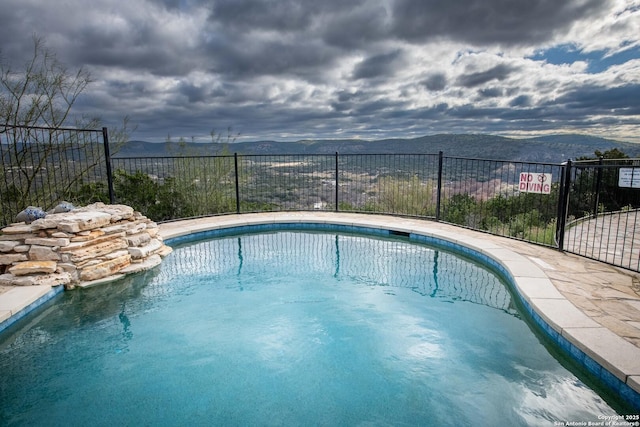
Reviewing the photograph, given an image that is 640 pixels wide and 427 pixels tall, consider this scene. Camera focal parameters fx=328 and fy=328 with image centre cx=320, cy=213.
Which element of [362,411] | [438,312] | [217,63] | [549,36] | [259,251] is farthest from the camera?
[217,63]

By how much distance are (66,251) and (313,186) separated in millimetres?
5871

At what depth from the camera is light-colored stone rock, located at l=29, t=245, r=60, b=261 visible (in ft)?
12.8

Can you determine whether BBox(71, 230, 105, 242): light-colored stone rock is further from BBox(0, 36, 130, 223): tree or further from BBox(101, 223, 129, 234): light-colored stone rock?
BBox(0, 36, 130, 223): tree

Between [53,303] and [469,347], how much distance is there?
4.32 metres

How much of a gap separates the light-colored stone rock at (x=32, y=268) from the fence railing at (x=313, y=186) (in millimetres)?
1964

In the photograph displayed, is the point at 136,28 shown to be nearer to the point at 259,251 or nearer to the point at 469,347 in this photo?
the point at 259,251

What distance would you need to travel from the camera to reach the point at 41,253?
3.90 meters

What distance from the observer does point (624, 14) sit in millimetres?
5230

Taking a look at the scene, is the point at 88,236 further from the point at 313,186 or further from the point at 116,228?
the point at 313,186

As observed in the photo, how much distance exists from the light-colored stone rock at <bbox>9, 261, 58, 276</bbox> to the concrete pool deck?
0.25 meters

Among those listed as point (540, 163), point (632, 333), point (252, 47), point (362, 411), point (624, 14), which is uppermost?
point (252, 47)

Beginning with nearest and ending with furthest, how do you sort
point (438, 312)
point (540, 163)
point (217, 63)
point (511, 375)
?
point (511, 375) < point (438, 312) < point (540, 163) < point (217, 63)

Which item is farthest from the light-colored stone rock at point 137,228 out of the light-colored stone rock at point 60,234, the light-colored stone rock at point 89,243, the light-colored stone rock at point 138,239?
the light-colored stone rock at point 60,234

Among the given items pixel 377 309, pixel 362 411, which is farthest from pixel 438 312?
pixel 362 411
